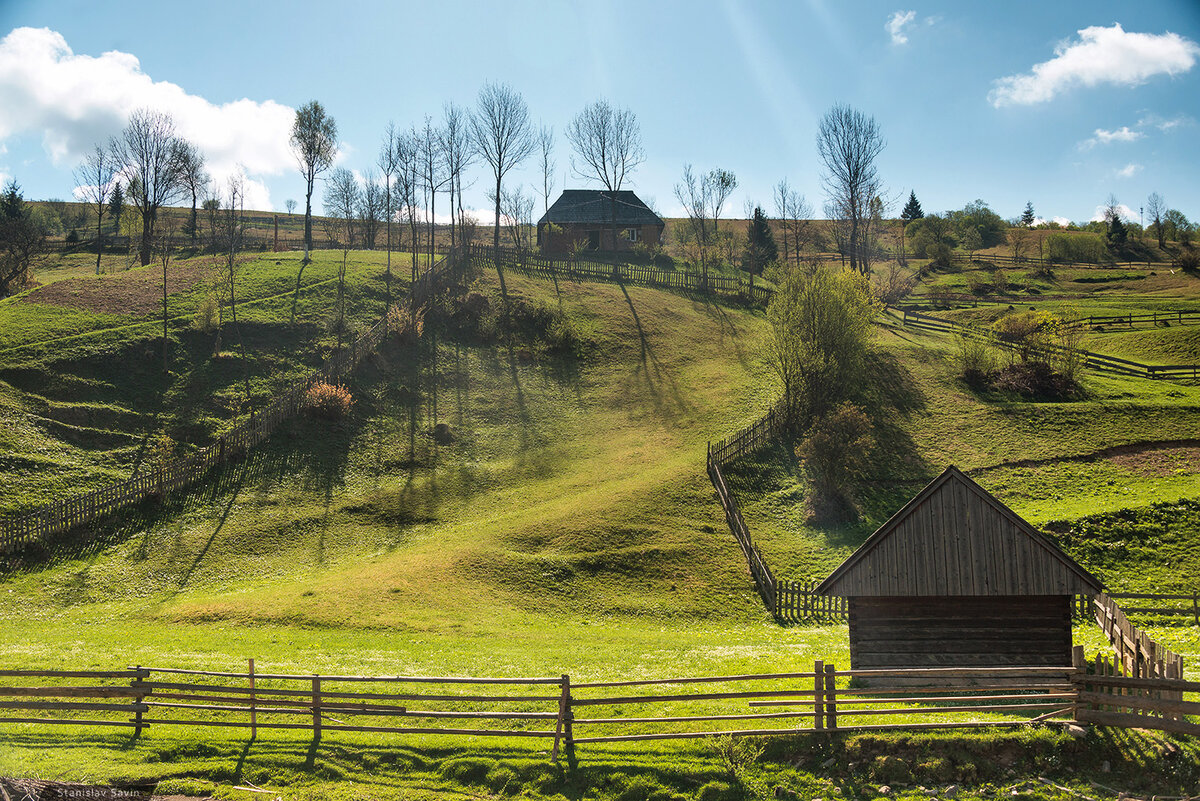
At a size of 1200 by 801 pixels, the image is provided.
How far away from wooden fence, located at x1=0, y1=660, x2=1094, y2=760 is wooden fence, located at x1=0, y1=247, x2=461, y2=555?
51.5 feet

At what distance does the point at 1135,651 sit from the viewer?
45.0 ft

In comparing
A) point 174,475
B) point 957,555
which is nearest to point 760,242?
point 174,475

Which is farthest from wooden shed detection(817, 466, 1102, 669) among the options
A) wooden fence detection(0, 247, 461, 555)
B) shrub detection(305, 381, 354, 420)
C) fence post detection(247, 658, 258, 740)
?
shrub detection(305, 381, 354, 420)

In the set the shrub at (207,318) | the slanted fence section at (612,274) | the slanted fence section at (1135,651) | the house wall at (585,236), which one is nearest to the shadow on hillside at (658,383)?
the slanted fence section at (612,274)

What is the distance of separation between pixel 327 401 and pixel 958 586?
34962 mm

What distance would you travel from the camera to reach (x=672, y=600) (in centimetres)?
2795

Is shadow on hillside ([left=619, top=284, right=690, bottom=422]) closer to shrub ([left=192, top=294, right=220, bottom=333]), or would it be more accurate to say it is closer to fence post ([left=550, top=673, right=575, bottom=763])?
shrub ([left=192, top=294, right=220, bottom=333])

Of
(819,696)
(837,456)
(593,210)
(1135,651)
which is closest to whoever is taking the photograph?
(819,696)

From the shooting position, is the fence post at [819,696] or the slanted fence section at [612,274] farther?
the slanted fence section at [612,274]

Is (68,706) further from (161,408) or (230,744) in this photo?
(161,408)

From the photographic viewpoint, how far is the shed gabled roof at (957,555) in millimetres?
15789

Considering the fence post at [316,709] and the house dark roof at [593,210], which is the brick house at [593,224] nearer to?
the house dark roof at [593,210]

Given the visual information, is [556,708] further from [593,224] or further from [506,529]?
[593,224]

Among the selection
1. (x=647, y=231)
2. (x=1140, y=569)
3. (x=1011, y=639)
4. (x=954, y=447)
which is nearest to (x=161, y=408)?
(x=1011, y=639)
